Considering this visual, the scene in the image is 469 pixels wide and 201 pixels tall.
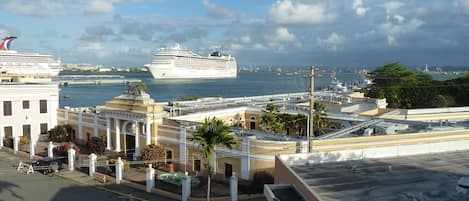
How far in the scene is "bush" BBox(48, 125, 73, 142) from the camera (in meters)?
40.1

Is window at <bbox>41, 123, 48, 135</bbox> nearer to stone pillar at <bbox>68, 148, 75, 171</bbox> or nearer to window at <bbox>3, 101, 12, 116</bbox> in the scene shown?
window at <bbox>3, 101, 12, 116</bbox>

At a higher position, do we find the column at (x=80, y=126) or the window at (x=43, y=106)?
the window at (x=43, y=106)

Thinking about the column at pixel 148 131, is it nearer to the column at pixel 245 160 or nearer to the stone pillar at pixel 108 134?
the stone pillar at pixel 108 134

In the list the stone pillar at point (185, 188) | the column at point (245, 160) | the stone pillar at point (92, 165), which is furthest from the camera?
the stone pillar at point (92, 165)

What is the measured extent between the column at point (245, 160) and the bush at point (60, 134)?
67.2ft

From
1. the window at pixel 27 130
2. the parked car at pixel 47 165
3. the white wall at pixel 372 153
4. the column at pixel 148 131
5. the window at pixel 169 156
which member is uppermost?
the white wall at pixel 372 153

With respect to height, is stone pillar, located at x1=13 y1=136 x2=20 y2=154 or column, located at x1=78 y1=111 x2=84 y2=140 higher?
column, located at x1=78 y1=111 x2=84 y2=140

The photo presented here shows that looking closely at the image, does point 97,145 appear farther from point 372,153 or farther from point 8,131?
point 372,153

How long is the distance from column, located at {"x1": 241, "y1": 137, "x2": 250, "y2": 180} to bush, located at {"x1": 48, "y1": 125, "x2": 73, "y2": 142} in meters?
20.5

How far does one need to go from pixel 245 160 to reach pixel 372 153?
8.31 metres

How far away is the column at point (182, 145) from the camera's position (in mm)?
29781

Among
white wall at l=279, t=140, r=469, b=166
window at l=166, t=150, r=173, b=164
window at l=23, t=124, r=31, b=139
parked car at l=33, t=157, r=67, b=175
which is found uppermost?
white wall at l=279, t=140, r=469, b=166

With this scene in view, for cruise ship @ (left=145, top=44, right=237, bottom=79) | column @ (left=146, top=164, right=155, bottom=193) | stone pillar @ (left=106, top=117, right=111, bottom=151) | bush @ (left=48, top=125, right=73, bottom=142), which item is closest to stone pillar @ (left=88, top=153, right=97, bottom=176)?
stone pillar @ (left=106, top=117, right=111, bottom=151)

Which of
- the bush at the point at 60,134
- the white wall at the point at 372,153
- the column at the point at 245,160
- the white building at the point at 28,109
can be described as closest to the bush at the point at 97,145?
the bush at the point at 60,134
